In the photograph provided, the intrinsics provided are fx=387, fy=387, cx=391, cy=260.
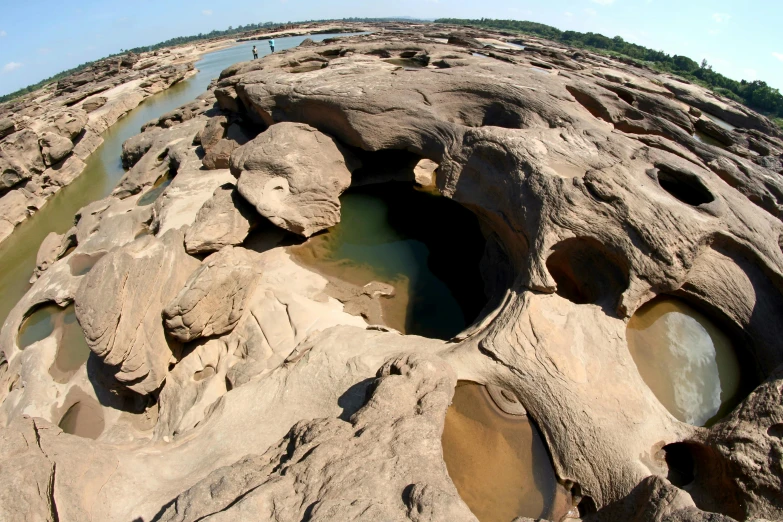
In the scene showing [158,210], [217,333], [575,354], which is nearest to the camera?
[575,354]

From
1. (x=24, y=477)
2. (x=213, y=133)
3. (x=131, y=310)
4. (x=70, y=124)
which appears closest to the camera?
(x=24, y=477)

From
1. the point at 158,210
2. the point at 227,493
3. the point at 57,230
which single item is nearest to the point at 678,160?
the point at 227,493

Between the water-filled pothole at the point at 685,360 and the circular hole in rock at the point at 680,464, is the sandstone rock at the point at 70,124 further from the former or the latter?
the circular hole in rock at the point at 680,464

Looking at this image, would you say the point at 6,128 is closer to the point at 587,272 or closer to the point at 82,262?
the point at 82,262

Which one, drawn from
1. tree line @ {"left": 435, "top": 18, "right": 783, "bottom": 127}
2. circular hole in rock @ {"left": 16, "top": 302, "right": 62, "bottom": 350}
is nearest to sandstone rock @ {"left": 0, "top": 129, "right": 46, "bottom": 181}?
circular hole in rock @ {"left": 16, "top": 302, "right": 62, "bottom": 350}

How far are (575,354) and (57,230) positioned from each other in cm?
1367

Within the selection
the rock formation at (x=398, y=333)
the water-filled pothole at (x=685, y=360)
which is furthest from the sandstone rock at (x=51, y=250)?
the water-filled pothole at (x=685, y=360)

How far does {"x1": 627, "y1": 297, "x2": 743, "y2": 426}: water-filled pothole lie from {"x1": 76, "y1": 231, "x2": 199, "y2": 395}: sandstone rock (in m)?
6.62

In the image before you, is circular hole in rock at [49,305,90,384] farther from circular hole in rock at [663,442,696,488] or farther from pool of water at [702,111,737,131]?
pool of water at [702,111,737,131]

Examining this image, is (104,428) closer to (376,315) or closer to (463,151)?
(376,315)

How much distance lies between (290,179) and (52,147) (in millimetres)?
10741

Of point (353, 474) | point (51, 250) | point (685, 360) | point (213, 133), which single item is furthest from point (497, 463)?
point (213, 133)

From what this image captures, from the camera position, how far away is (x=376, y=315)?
6789 mm

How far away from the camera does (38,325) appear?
750 centimetres
